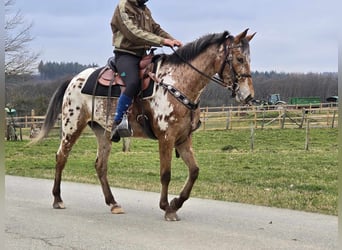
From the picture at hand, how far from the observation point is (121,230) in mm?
6562

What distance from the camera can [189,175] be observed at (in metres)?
7.35

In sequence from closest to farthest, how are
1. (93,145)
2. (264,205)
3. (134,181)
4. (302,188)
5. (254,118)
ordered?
(264,205)
(302,188)
(134,181)
(93,145)
(254,118)

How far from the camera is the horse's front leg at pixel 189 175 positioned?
7.34 meters

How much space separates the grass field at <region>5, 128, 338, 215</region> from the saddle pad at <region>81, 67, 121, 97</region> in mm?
2726

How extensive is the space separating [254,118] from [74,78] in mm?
26231

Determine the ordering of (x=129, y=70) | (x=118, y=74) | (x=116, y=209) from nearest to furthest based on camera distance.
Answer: (x=129, y=70) → (x=118, y=74) → (x=116, y=209)

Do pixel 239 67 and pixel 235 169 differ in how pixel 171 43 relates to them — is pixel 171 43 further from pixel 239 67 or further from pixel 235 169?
pixel 235 169

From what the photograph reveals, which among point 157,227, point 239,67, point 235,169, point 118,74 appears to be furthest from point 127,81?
point 235,169

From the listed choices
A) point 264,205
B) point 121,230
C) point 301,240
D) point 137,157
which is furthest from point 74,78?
point 137,157

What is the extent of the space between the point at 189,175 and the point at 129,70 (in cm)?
170

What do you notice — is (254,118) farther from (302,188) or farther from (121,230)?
(121,230)

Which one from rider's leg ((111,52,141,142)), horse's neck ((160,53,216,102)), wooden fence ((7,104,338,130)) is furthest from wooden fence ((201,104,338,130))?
rider's leg ((111,52,141,142))

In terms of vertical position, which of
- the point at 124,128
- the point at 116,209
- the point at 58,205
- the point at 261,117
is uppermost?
the point at 124,128

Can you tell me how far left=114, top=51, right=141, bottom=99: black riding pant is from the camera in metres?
7.29
